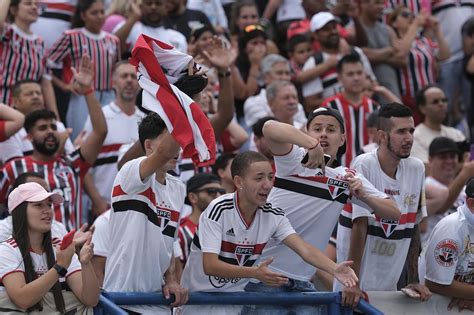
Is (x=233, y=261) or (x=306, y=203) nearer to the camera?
(x=233, y=261)

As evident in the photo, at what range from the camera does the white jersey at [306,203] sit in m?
8.23

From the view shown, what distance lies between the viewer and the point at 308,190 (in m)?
8.27

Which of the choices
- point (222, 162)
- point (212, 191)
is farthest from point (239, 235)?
point (222, 162)

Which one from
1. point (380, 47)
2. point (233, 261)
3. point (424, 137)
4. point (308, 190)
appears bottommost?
point (233, 261)

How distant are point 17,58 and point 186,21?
8.87ft

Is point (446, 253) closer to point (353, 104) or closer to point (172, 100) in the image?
point (172, 100)

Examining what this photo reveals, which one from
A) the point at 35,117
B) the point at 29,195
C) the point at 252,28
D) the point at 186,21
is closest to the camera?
the point at 29,195

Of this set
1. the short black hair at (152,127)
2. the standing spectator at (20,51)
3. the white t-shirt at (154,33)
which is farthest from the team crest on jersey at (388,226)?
the white t-shirt at (154,33)

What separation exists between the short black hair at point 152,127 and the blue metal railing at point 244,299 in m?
1.11

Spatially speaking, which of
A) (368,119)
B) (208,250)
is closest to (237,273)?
(208,250)

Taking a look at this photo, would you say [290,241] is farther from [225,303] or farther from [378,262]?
[378,262]

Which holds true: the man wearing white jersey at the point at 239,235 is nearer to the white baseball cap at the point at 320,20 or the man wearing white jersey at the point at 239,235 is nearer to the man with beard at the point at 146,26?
the man with beard at the point at 146,26

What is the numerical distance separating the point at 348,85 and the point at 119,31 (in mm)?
2626

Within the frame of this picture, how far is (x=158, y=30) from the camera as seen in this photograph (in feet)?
42.4
